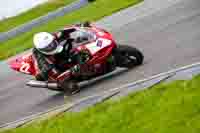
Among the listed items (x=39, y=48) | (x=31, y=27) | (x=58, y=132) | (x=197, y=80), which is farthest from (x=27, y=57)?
(x=31, y=27)

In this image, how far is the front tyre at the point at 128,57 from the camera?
1271cm

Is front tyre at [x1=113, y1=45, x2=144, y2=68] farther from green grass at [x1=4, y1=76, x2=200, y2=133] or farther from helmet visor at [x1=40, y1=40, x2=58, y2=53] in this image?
green grass at [x1=4, y1=76, x2=200, y2=133]

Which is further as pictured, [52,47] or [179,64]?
[52,47]

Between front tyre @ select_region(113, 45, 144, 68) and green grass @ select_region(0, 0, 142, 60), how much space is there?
885 cm

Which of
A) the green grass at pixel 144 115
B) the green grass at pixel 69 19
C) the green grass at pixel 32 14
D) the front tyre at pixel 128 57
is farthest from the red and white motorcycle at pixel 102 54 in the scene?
the green grass at pixel 32 14

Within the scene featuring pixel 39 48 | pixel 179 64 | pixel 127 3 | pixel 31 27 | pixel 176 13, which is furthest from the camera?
pixel 31 27

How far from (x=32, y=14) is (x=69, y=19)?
5780 mm

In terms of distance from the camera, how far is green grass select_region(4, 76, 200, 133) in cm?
752

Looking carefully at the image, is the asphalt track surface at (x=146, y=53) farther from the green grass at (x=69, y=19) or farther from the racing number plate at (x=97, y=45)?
the green grass at (x=69, y=19)

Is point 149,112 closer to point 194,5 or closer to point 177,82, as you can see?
point 177,82

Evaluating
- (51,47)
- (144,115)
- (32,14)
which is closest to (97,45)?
(51,47)

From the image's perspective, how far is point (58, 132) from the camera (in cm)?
916

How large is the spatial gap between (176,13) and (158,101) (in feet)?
29.9

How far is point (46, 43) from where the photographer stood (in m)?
12.3
